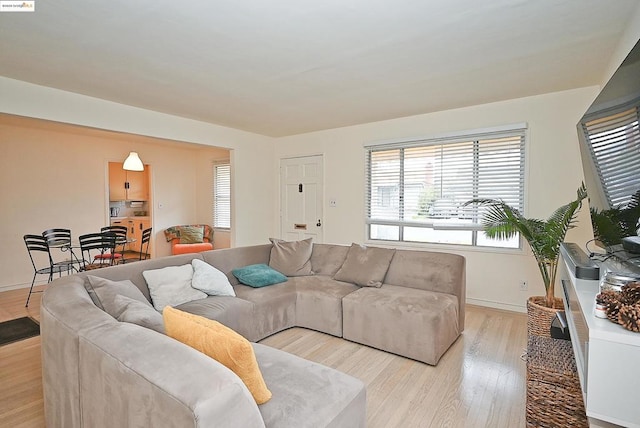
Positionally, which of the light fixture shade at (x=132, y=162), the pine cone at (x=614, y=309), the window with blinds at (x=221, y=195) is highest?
the light fixture shade at (x=132, y=162)

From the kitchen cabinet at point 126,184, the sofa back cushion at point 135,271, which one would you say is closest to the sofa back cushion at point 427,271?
the sofa back cushion at point 135,271

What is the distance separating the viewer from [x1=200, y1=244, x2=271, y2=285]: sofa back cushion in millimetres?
3368

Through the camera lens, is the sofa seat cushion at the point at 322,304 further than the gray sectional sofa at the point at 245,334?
Yes

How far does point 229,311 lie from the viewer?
2611mm

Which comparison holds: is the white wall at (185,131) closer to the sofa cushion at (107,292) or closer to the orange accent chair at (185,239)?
the orange accent chair at (185,239)

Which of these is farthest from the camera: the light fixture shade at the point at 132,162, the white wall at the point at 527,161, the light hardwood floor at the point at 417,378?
the light fixture shade at the point at 132,162

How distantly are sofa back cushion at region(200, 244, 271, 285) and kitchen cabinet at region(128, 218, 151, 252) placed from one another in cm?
437

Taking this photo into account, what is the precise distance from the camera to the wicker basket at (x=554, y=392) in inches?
62.4

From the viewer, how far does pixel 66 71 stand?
2.91 m

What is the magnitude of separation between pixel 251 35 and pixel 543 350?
275 cm

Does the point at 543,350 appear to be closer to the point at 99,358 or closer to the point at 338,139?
the point at 99,358

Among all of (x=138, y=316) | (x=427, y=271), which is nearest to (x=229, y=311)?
(x=138, y=316)

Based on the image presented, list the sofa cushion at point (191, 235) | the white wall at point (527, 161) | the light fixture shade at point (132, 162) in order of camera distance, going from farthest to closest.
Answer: the sofa cushion at point (191, 235), the light fixture shade at point (132, 162), the white wall at point (527, 161)

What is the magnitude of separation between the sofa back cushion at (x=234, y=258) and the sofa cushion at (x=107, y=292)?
3.70 ft
